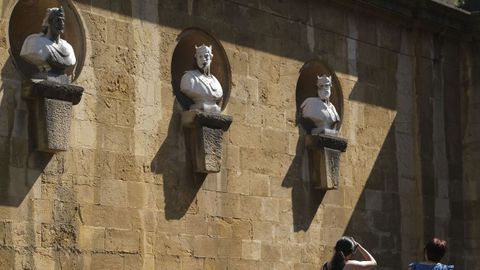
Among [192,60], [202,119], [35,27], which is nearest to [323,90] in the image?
[192,60]

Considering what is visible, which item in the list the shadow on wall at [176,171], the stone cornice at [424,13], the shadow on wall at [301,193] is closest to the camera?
the shadow on wall at [176,171]

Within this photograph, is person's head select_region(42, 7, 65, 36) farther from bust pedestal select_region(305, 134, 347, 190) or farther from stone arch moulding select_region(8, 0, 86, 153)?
bust pedestal select_region(305, 134, 347, 190)

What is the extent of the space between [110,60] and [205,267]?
2.74 meters

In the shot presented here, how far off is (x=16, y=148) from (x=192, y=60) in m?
3.11

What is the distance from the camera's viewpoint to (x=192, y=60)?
15.8 m

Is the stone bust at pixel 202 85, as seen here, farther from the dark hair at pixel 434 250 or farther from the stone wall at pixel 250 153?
the dark hair at pixel 434 250

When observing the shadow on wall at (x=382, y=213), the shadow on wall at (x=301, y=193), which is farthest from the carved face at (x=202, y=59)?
the shadow on wall at (x=382, y=213)

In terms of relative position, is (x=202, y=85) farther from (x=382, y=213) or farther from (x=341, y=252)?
(x=341, y=252)

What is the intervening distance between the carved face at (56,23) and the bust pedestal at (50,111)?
57 centimetres

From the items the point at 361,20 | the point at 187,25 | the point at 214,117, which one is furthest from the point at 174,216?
the point at 361,20

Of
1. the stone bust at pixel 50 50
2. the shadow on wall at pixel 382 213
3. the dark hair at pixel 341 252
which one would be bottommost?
the dark hair at pixel 341 252

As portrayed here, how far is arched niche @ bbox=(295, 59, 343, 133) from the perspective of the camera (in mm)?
17562

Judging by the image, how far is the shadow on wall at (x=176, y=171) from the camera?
594 inches

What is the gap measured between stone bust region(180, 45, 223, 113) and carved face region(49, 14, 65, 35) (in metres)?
2.14
